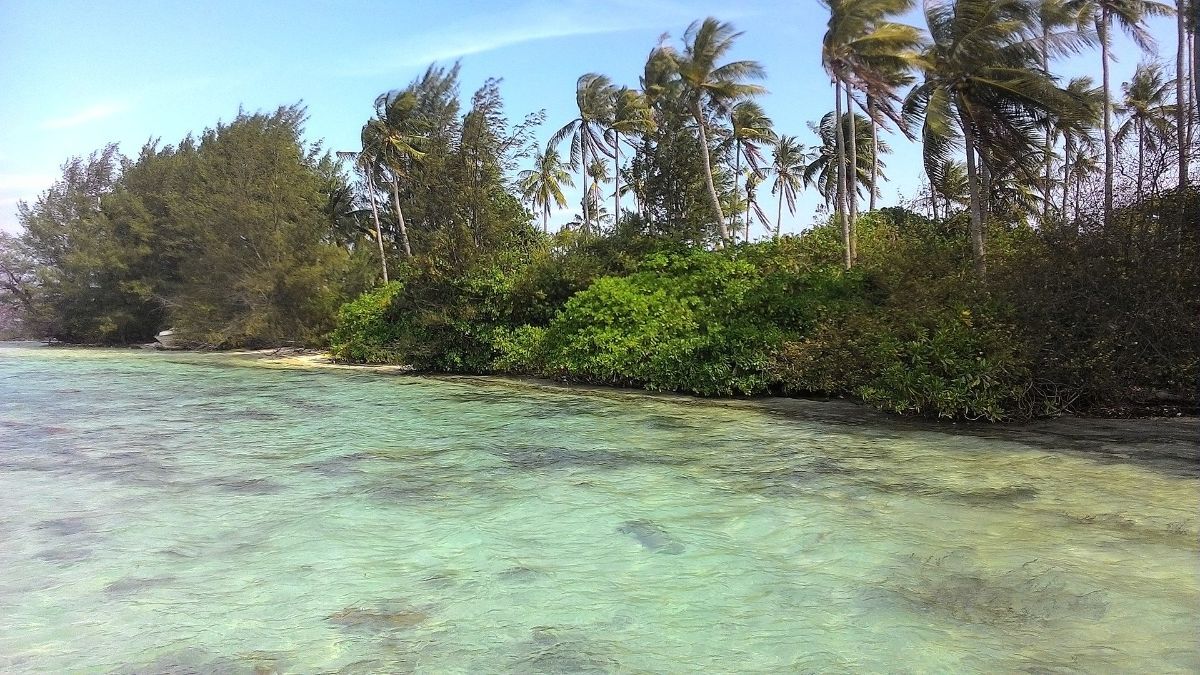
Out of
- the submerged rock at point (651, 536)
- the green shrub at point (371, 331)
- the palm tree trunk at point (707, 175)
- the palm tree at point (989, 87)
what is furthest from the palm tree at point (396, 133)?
the submerged rock at point (651, 536)

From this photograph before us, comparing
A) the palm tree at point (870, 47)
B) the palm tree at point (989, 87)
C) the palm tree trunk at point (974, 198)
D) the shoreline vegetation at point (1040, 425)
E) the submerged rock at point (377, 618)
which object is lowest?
the submerged rock at point (377, 618)

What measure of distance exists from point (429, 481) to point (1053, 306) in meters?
8.77

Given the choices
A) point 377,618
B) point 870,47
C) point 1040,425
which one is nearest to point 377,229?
point 870,47

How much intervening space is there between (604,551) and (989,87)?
14.4m

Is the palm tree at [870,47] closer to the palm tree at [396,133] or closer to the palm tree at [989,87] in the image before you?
the palm tree at [989,87]

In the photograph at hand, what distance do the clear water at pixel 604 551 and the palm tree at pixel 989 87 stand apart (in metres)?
7.96

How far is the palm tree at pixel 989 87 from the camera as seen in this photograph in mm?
14648

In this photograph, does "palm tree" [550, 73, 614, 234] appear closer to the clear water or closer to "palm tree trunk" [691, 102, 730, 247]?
"palm tree trunk" [691, 102, 730, 247]

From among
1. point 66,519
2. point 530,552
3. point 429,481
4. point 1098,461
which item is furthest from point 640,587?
point 1098,461

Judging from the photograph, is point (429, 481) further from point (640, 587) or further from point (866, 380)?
point (866, 380)

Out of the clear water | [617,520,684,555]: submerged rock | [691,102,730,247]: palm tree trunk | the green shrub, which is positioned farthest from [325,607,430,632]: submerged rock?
[691,102,730,247]: palm tree trunk

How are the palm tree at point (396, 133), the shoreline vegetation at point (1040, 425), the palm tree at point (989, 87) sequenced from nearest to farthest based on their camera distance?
the shoreline vegetation at point (1040, 425), the palm tree at point (989, 87), the palm tree at point (396, 133)

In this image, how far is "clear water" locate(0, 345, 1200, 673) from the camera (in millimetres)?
3627

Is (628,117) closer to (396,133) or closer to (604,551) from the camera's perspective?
(396,133)
